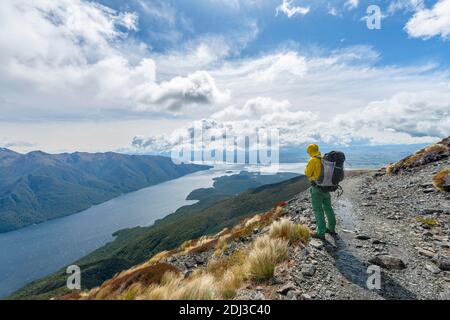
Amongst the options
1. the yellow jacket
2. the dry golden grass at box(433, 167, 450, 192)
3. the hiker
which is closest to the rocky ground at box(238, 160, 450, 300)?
the hiker

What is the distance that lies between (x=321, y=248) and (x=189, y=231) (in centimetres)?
16567

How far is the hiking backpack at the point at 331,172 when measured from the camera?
8.77 meters

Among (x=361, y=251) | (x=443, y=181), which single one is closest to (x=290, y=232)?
(x=361, y=251)

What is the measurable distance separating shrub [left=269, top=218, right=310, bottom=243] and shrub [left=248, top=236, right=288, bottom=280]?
0.87m

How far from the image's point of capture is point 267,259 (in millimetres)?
6594

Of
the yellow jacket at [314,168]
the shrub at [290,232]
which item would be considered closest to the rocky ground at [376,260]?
the shrub at [290,232]

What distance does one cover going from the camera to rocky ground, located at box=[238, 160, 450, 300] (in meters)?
5.67

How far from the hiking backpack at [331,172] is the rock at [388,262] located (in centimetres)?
246

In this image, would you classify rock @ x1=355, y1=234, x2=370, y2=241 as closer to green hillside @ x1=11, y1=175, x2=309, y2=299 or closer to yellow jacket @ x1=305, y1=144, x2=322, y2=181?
yellow jacket @ x1=305, y1=144, x2=322, y2=181

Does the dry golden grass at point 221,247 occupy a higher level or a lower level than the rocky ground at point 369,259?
lower

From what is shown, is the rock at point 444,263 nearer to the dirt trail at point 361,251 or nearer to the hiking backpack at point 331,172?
the dirt trail at point 361,251

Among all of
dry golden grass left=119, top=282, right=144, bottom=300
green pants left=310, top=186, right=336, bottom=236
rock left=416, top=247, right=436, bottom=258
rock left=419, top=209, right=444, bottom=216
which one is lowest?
dry golden grass left=119, top=282, right=144, bottom=300
